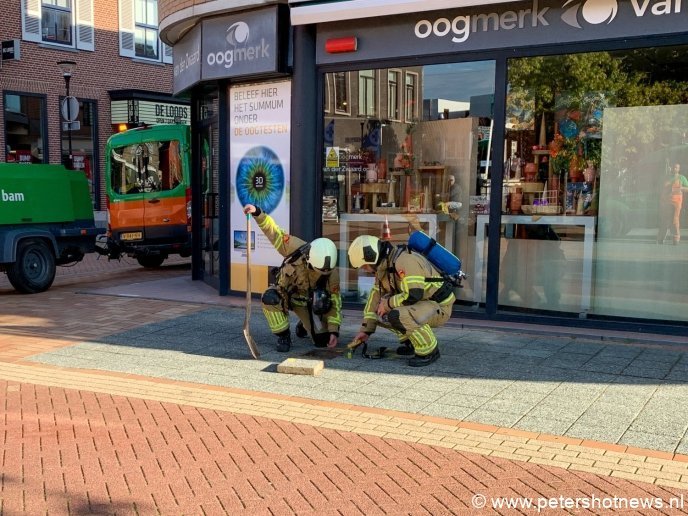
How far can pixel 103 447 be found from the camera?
4.70m

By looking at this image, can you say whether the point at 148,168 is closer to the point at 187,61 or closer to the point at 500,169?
the point at 187,61

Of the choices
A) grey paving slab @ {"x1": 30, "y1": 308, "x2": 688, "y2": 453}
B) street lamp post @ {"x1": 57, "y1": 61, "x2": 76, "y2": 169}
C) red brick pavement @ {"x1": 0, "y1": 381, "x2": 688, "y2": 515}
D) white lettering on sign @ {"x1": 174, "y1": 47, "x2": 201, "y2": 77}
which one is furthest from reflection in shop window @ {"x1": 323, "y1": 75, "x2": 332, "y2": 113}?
street lamp post @ {"x1": 57, "y1": 61, "x2": 76, "y2": 169}

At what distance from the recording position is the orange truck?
566 inches

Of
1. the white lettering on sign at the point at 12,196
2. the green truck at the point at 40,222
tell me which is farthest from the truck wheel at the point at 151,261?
the white lettering on sign at the point at 12,196

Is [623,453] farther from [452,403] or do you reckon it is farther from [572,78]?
[572,78]

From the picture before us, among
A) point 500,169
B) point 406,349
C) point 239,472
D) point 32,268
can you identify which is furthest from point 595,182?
point 32,268

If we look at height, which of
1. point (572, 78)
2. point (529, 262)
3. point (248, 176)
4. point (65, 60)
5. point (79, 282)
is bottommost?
point (79, 282)

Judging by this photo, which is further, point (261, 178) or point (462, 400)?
point (261, 178)

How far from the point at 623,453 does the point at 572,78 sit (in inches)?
205

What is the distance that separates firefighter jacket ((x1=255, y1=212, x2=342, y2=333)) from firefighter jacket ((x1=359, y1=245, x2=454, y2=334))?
58 centimetres

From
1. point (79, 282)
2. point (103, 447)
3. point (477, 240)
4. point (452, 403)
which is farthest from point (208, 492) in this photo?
point (79, 282)

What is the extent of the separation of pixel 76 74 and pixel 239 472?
21766 millimetres

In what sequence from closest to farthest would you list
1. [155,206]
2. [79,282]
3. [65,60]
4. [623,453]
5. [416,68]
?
[623,453] → [416,68] → [79,282] → [155,206] → [65,60]

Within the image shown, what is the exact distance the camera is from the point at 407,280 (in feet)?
21.1
